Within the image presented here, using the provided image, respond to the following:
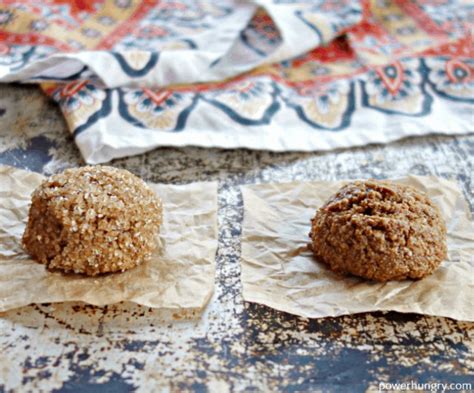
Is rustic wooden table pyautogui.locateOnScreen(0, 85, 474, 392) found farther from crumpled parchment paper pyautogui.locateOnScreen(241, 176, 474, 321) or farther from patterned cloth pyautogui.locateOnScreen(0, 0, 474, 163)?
patterned cloth pyautogui.locateOnScreen(0, 0, 474, 163)

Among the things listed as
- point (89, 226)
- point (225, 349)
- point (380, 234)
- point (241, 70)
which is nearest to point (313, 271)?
point (380, 234)

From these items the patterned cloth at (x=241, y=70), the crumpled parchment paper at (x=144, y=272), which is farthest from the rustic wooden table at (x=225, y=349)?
the patterned cloth at (x=241, y=70)

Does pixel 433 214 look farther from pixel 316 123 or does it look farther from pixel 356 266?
pixel 316 123

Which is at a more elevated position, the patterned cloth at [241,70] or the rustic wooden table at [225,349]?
the patterned cloth at [241,70]

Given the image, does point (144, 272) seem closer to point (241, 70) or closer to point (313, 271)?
point (313, 271)

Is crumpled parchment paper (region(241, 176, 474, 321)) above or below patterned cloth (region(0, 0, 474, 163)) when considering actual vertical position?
below

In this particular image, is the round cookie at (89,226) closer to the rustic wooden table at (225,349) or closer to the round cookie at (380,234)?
the rustic wooden table at (225,349)

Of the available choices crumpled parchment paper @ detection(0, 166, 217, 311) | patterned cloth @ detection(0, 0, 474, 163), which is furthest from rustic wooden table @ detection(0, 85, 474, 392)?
patterned cloth @ detection(0, 0, 474, 163)
